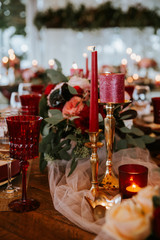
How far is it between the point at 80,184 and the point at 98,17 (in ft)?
15.2

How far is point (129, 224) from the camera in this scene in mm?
455

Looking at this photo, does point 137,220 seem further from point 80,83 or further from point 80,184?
point 80,83

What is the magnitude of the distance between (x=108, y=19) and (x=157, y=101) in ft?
14.1

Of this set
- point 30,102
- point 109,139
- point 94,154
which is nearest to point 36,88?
point 30,102

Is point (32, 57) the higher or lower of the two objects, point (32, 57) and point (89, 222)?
the higher

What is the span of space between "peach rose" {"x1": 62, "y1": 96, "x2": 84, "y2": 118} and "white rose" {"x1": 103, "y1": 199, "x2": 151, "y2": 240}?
59cm

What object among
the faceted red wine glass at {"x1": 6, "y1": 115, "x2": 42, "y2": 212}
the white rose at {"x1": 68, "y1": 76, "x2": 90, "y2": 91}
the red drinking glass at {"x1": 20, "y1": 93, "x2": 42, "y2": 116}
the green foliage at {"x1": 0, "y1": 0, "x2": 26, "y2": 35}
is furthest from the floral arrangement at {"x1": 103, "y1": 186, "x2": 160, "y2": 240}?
the green foliage at {"x1": 0, "y1": 0, "x2": 26, "y2": 35}

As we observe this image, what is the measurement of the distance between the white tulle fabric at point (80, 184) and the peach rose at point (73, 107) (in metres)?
0.17

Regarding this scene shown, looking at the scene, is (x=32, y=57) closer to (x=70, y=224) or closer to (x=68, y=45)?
(x=68, y=45)

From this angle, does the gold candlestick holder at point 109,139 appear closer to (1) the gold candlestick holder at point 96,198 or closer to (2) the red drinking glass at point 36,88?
(1) the gold candlestick holder at point 96,198

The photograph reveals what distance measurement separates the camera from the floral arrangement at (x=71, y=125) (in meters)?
1.01

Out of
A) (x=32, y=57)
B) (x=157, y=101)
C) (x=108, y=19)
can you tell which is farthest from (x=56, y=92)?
(x=32, y=57)

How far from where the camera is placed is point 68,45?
583 cm

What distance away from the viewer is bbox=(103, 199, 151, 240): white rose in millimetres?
452
